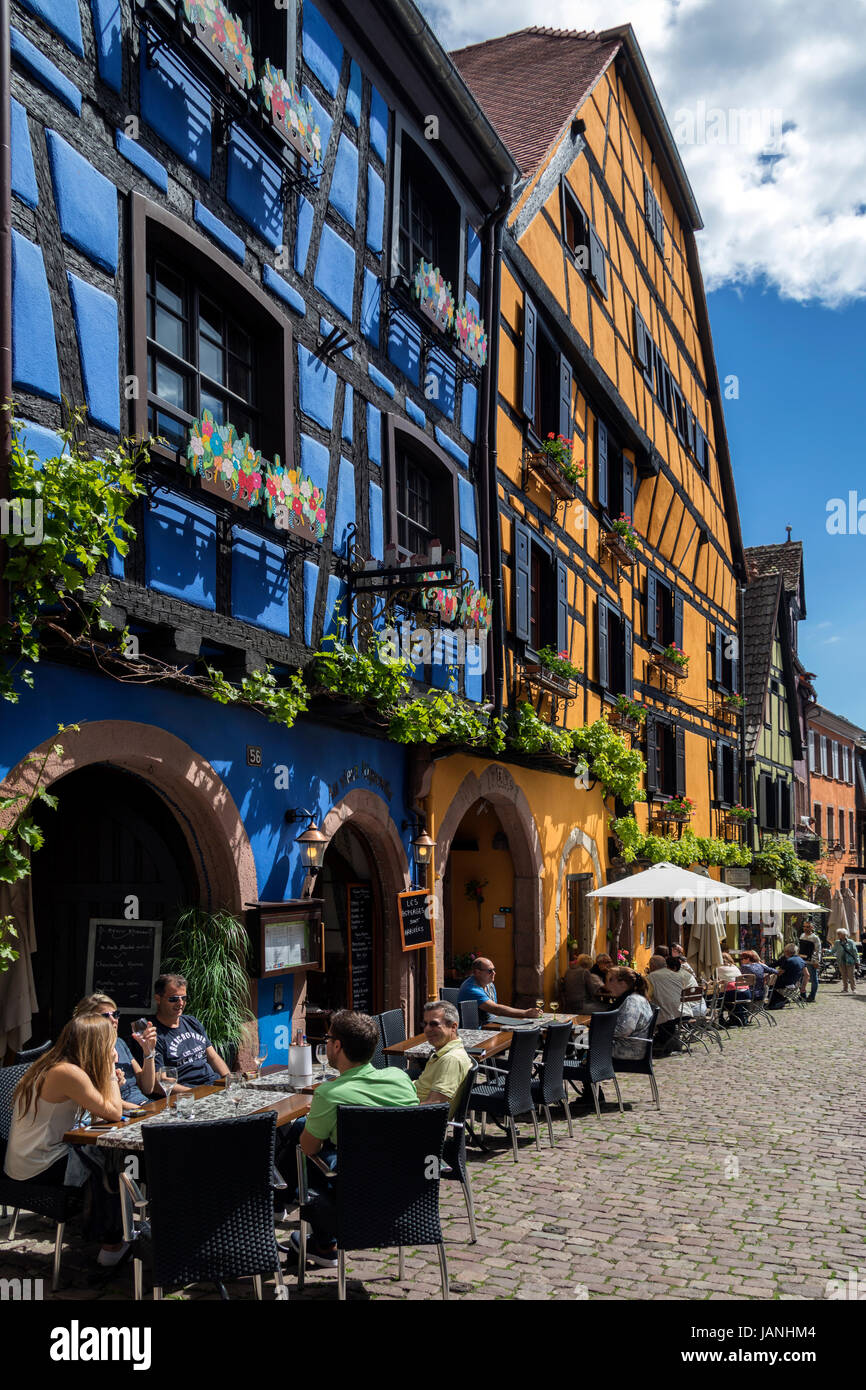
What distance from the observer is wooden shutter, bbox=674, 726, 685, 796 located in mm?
21516

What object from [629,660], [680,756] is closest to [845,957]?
[680,756]

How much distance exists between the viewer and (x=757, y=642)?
99.9 ft

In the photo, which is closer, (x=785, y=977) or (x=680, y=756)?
(x=785, y=977)

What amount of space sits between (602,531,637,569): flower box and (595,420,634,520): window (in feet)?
1.53

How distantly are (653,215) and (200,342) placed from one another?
1563 cm

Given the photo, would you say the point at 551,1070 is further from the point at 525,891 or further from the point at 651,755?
the point at 651,755

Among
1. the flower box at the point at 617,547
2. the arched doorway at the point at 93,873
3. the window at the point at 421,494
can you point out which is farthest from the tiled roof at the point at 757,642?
the arched doorway at the point at 93,873

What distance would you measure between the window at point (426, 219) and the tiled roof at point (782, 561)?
23.4 metres

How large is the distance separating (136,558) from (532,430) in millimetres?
8371

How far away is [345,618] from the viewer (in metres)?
9.02

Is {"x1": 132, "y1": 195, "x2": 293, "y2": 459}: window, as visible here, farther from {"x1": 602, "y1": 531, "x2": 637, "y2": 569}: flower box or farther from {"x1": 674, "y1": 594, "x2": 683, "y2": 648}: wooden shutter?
{"x1": 674, "y1": 594, "x2": 683, "y2": 648}: wooden shutter
